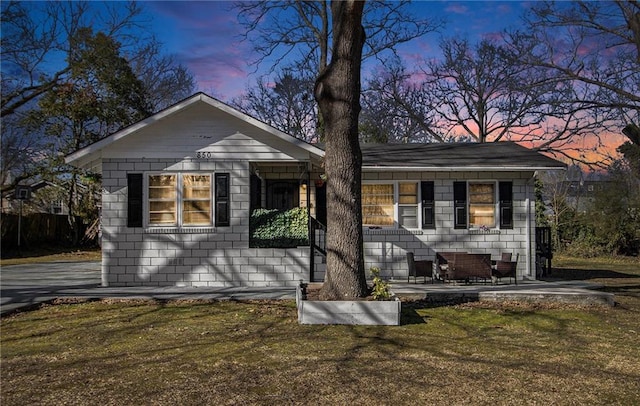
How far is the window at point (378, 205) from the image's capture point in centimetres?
1362

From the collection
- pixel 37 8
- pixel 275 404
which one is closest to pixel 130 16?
pixel 37 8

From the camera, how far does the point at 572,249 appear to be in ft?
80.6

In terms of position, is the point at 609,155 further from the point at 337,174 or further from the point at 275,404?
the point at 275,404

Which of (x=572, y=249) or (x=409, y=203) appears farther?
(x=572, y=249)

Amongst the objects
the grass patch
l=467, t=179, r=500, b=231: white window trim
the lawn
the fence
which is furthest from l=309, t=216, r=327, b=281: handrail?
the fence

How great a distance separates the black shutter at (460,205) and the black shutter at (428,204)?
0.57m

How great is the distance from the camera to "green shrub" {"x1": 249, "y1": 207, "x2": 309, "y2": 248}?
40.7 ft

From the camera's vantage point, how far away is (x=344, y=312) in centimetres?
798

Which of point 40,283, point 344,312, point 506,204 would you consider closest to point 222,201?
point 40,283

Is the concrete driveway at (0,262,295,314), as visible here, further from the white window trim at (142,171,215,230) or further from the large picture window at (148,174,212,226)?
the large picture window at (148,174,212,226)

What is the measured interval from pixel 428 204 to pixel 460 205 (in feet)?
2.74

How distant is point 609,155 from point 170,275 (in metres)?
22.9

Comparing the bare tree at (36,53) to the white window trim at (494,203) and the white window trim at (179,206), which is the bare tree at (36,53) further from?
the white window trim at (494,203)

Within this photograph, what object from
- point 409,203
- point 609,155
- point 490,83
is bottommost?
point 409,203
